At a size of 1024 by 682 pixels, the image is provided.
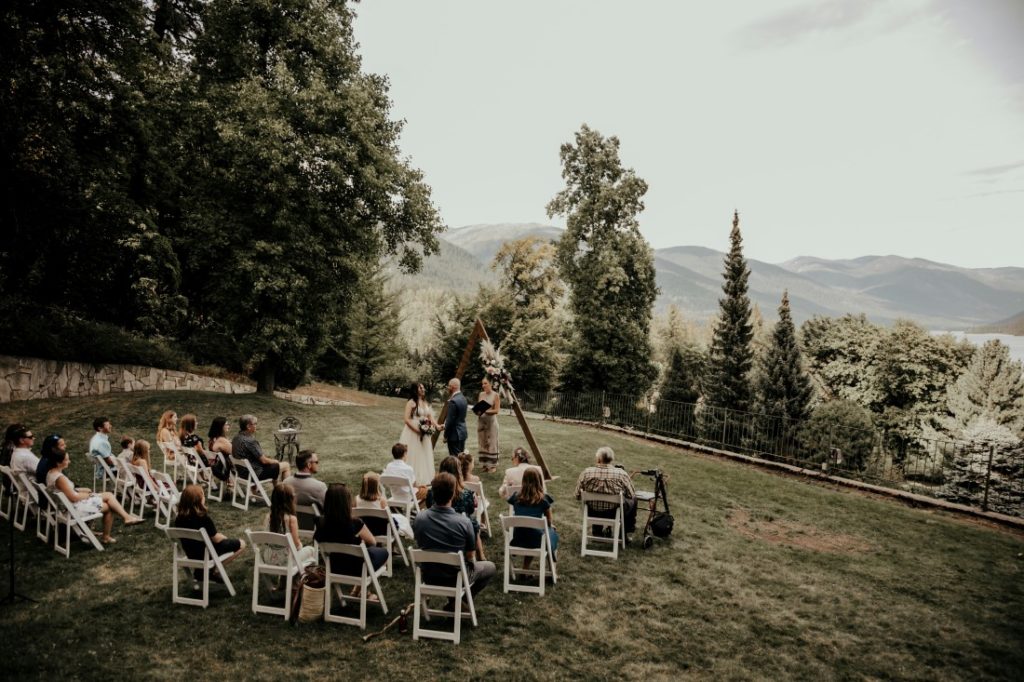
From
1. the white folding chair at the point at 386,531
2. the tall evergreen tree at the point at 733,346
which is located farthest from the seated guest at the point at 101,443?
the tall evergreen tree at the point at 733,346

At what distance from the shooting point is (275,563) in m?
6.94

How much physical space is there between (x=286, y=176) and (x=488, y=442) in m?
11.8

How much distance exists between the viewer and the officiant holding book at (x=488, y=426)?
13.5 metres

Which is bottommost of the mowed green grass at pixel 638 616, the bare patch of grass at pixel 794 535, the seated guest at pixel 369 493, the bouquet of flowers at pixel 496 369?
the mowed green grass at pixel 638 616

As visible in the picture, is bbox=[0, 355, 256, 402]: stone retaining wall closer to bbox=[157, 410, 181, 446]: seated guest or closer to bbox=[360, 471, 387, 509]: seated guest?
bbox=[157, 410, 181, 446]: seated guest

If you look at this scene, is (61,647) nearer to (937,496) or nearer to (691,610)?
(691,610)

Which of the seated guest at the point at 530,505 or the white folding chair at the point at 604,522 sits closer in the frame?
the seated guest at the point at 530,505

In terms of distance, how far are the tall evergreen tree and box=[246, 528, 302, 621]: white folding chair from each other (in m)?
40.1

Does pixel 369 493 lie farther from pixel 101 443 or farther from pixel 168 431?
pixel 168 431

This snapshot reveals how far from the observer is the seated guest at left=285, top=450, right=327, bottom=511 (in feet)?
25.5

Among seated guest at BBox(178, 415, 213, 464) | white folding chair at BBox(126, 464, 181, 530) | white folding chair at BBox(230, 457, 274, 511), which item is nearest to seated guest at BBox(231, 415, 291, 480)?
white folding chair at BBox(230, 457, 274, 511)

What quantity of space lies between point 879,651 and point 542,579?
3.74 meters

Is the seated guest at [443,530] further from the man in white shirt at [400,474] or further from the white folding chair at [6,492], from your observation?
the white folding chair at [6,492]

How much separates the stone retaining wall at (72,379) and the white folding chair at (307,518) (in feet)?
54.2
